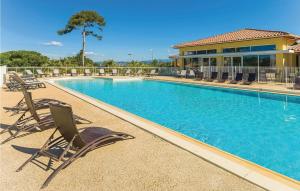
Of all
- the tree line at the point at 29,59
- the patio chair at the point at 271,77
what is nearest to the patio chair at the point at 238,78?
the patio chair at the point at 271,77

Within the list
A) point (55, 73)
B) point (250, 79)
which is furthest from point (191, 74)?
point (55, 73)

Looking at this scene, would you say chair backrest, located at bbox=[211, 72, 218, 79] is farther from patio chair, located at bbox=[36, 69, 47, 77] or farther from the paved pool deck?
patio chair, located at bbox=[36, 69, 47, 77]

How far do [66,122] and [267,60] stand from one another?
60.6 feet

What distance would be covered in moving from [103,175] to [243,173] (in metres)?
1.89

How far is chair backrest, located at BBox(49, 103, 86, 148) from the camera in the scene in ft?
12.1

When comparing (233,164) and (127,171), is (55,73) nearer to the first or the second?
(127,171)

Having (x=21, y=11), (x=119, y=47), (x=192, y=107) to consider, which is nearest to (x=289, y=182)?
(x=192, y=107)

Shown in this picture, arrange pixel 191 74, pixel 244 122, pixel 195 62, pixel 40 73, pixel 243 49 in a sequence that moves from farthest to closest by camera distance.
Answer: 1. pixel 195 62
2. pixel 40 73
3. pixel 191 74
4. pixel 243 49
5. pixel 244 122

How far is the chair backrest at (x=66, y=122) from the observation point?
12.1 feet

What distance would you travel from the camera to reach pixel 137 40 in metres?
56.3

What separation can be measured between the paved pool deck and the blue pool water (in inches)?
78.3

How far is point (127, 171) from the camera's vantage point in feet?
11.9

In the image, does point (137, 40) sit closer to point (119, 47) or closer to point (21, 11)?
point (119, 47)

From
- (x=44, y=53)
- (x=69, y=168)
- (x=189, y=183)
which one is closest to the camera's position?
(x=189, y=183)
